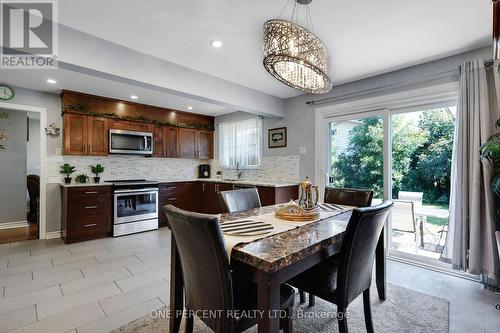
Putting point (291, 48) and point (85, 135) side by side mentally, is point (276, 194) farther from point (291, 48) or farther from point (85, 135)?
point (85, 135)

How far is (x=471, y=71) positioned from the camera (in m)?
2.42

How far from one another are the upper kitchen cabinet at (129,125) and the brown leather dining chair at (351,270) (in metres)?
3.99

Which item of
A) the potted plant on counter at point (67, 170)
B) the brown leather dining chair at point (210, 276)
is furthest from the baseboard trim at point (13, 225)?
the brown leather dining chair at point (210, 276)

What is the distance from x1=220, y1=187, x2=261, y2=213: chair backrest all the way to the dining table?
504 millimetres

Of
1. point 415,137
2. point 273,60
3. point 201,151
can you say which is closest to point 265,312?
point 273,60

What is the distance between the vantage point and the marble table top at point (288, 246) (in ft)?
3.40

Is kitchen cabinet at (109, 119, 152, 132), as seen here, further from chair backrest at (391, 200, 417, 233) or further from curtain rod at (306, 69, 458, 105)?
chair backrest at (391, 200, 417, 233)

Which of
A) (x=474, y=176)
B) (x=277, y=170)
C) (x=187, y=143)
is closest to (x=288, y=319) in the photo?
(x=474, y=176)

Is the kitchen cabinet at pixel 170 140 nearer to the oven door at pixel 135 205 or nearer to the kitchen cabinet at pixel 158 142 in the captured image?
the kitchen cabinet at pixel 158 142

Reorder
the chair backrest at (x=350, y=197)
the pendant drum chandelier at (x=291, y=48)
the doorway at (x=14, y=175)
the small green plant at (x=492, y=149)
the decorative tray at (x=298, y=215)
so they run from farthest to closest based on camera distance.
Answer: the doorway at (x=14, y=175) < the chair backrest at (x=350, y=197) < the small green plant at (x=492, y=149) < the decorative tray at (x=298, y=215) < the pendant drum chandelier at (x=291, y=48)

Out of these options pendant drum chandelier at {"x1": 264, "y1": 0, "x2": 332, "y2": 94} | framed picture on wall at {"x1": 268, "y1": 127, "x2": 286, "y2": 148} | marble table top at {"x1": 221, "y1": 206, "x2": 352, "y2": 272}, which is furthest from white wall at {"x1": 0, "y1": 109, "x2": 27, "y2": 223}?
marble table top at {"x1": 221, "y1": 206, "x2": 352, "y2": 272}

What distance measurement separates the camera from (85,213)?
146 inches

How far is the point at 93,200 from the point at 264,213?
123 inches

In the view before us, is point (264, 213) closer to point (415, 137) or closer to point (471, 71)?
point (415, 137)
